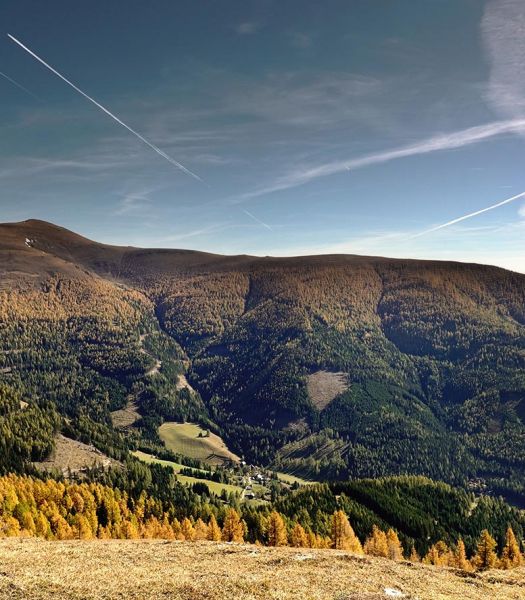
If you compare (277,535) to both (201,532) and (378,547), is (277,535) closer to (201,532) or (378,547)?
(201,532)

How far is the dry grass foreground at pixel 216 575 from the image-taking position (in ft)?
161

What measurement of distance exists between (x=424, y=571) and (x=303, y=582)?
24.5m

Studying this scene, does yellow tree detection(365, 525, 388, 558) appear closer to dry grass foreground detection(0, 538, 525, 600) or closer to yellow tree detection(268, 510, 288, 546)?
yellow tree detection(268, 510, 288, 546)

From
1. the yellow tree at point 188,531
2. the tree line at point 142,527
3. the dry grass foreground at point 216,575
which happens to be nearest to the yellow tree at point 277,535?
the tree line at point 142,527

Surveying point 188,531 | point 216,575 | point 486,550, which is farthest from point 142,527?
point 216,575

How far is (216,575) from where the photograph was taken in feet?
187

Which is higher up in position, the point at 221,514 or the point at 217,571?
the point at 217,571

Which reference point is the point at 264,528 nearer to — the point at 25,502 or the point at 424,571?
the point at 25,502

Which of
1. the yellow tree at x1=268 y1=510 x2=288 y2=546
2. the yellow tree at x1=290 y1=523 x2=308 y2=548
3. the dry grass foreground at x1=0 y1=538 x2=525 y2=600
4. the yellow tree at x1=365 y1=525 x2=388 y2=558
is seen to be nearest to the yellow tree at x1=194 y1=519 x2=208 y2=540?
the yellow tree at x1=268 y1=510 x2=288 y2=546

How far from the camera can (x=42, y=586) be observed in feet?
157

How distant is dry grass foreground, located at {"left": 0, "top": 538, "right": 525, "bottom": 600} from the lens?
49219 mm

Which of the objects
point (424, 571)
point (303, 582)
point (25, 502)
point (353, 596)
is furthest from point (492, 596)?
point (25, 502)

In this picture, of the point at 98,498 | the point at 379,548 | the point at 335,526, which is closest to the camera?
the point at 335,526

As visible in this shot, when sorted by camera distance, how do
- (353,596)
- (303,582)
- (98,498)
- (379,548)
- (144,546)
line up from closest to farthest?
(353,596) < (303,582) < (144,546) < (379,548) < (98,498)
